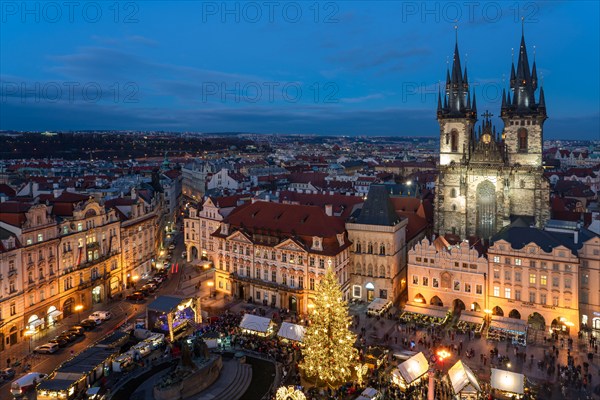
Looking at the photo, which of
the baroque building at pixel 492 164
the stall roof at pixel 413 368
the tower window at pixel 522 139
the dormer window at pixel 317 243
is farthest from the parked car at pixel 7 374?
the tower window at pixel 522 139

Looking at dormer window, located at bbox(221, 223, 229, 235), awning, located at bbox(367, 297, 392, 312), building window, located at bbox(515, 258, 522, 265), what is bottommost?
awning, located at bbox(367, 297, 392, 312)

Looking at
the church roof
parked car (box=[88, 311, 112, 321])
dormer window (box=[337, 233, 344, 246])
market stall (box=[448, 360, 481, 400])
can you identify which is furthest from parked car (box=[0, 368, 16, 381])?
the church roof

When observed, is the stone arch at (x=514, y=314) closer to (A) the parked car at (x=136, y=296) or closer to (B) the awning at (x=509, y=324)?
(B) the awning at (x=509, y=324)

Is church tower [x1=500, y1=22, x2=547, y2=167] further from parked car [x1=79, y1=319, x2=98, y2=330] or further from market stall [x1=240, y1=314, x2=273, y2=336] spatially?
parked car [x1=79, y1=319, x2=98, y2=330]

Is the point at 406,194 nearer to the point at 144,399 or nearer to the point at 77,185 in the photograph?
the point at 77,185

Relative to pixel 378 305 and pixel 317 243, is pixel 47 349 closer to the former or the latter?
pixel 317 243

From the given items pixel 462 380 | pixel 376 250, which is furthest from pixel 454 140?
pixel 462 380
